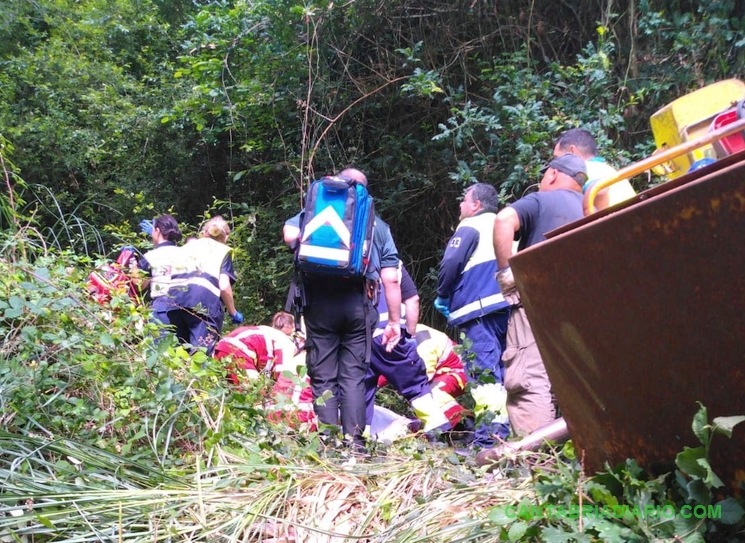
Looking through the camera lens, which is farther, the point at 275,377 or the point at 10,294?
the point at 275,377

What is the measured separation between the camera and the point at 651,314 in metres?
1.48

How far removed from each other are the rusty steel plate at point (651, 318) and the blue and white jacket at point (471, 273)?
115 inches

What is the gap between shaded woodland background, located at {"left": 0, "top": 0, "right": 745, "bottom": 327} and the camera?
576 cm

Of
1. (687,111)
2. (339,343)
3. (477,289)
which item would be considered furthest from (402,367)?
(687,111)

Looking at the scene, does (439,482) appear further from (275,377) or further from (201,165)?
(201,165)

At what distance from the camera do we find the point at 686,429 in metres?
1.49

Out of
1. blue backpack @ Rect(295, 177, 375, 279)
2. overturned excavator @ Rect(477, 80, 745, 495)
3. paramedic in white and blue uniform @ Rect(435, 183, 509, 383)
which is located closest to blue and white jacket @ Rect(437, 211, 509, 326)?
paramedic in white and blue uniform @ Rect(435, 183, 509, 383)

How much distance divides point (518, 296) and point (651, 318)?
2.40 m

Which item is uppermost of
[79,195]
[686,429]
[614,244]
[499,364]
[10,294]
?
[79,195]

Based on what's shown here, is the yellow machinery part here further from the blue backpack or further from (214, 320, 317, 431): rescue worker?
(214, 320, 317, 431): rescue worker

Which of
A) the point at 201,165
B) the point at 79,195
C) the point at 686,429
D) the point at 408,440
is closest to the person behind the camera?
the point at 686,429

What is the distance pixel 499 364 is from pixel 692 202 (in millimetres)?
3547

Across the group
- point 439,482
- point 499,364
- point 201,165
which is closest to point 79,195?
point 201,165

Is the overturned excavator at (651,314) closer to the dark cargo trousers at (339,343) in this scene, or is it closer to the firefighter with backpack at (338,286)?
the firefighter with backpack at (338,286)
